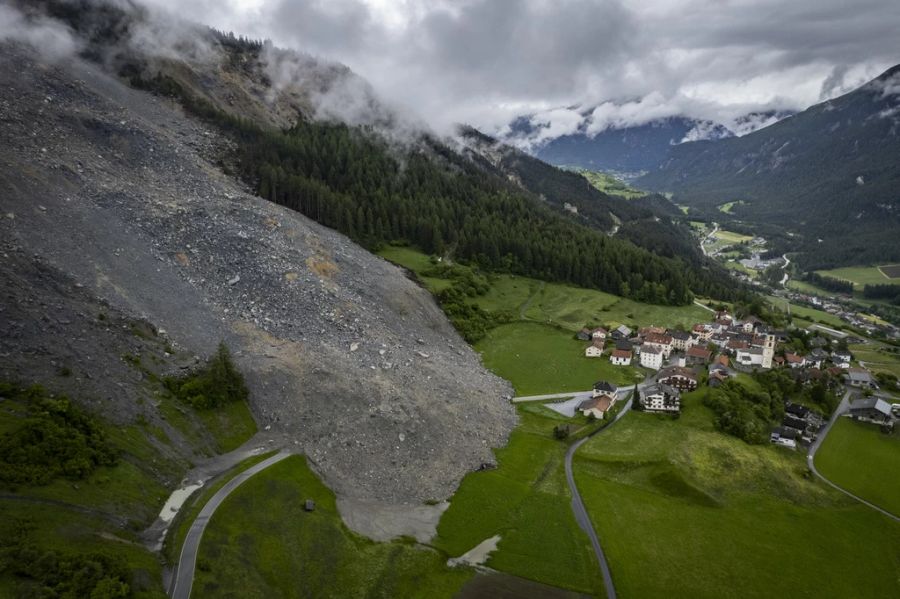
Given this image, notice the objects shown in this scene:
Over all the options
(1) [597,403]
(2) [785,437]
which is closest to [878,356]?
(2) [785,437]

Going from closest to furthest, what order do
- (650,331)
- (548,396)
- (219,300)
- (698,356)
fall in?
(219,300) < (548,396) < (698,356) < (650,331)

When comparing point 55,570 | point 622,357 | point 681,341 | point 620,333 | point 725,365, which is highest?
point 681,341

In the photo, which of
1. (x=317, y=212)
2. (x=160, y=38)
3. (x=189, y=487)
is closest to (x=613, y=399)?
(x=189, y=487)

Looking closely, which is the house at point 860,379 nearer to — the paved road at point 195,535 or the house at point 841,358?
the house at point 841,358

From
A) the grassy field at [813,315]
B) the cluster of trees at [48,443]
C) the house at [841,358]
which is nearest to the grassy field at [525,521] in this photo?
the cluster of trees at [48,443]

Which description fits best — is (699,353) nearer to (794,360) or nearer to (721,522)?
(794,360)

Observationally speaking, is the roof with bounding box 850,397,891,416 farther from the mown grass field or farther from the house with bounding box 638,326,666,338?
the house with bounding box 638,326,666,338

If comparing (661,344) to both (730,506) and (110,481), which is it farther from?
(110,481)
